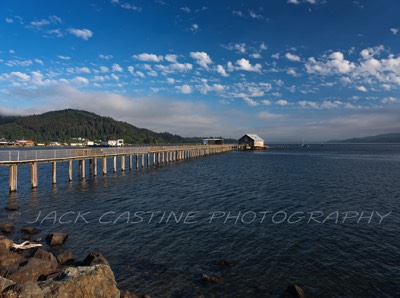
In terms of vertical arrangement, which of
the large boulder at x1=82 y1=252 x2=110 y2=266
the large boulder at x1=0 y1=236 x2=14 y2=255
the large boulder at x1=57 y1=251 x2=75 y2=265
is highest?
the large boulder at x1=0 y1=236 x2=14 y2=255

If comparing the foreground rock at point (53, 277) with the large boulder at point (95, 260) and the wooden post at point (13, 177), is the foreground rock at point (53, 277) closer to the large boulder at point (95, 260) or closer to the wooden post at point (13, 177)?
the large boulder at point (95, 260)

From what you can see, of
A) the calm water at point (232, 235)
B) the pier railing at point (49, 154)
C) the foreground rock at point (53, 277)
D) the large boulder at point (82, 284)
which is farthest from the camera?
the pier railing at point (49, 154)

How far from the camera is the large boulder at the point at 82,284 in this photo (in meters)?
8.18

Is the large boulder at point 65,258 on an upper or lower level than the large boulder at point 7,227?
lower

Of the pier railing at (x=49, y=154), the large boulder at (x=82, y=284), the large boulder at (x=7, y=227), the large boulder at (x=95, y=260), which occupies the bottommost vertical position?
the large boulder at (x=7, y=227)

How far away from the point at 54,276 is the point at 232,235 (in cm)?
1112

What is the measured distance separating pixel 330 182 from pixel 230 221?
2651 cm

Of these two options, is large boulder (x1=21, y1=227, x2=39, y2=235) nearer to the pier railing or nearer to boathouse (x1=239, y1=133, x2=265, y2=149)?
the pier railing

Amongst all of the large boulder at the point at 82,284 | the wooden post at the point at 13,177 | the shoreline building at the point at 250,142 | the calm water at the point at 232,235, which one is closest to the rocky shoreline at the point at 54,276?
the large boulder at the point at 82,284

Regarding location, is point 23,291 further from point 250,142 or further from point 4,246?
point 250,142

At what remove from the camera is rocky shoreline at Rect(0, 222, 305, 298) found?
26.1ft

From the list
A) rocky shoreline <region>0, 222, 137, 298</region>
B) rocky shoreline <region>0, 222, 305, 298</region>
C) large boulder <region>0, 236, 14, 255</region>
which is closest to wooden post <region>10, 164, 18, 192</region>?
rocky shoreline <region>0, 222, 305, 298</region>

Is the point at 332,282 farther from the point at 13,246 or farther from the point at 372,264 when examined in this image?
the point at 13,246

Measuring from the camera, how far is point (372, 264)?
14.3m
